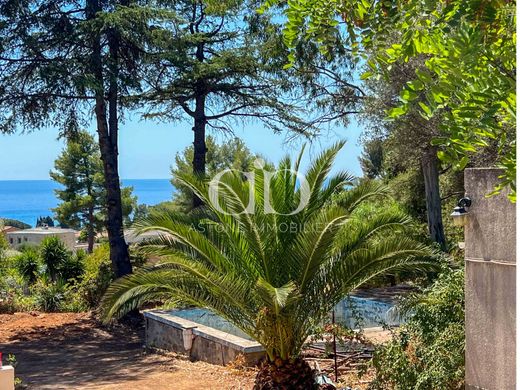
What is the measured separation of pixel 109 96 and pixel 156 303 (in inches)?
228

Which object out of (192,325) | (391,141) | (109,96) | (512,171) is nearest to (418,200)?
(391,141)

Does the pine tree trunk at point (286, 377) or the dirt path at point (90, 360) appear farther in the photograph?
the dirt path at point (90, 360)

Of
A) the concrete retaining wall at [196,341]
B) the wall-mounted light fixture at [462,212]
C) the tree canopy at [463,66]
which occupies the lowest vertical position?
the concrete retaining wall at [196,341]

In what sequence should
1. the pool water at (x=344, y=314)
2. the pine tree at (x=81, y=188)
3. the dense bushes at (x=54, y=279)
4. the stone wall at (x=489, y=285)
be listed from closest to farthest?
the stone wall at (x=489, y=285), the pool water at (x=344, y=314), the dense bushes at (x=54, y=279), the pine tree at (x=81, y=188)

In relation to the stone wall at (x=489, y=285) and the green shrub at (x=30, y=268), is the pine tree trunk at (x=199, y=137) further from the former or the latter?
the stone wall at (x=489, y=285)

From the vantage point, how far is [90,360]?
12102 mm

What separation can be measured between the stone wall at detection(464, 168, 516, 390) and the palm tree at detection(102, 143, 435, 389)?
5.42 feet

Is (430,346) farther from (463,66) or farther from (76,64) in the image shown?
(76,64)

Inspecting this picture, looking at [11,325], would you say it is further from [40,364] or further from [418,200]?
[418,200]

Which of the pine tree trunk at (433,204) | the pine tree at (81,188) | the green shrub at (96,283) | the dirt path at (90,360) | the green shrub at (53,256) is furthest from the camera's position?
the pine tree at (81,188)

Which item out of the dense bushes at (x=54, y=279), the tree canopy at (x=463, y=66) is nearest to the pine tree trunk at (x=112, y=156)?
the dense bushes at (x=54, y=279)

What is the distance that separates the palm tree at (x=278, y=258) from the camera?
7438mm

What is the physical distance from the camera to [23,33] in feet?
50.5

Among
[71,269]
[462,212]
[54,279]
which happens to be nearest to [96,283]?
[71,269]
